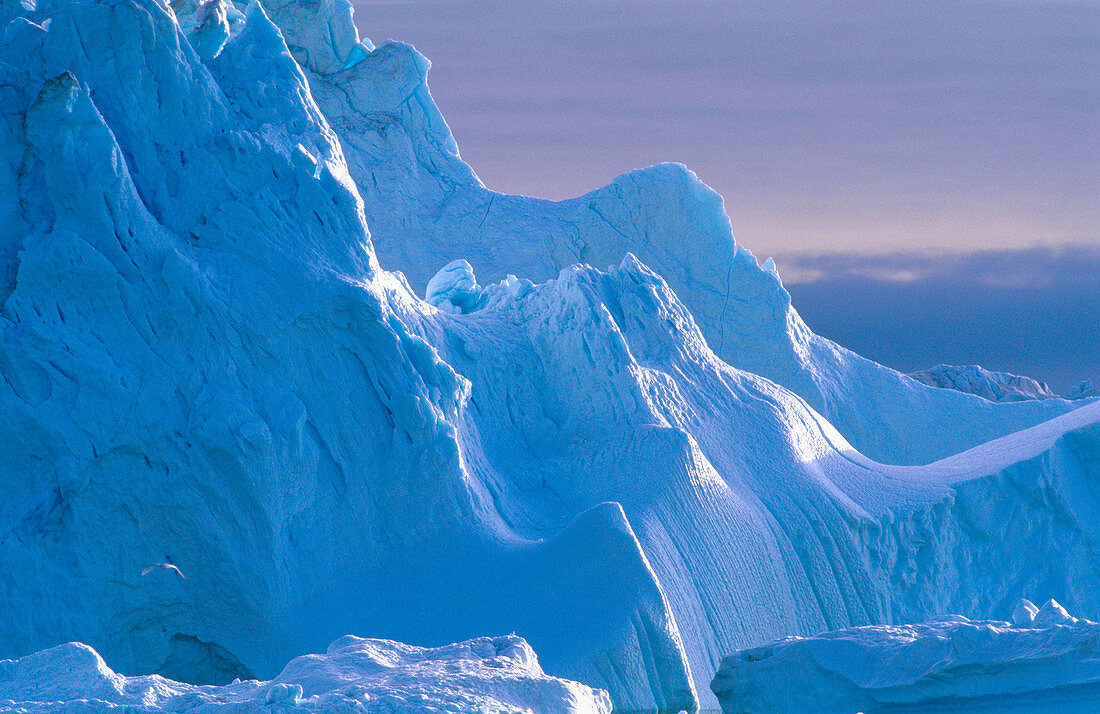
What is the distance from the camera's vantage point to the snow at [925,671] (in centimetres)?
741

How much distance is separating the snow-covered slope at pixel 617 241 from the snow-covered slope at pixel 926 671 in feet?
23.6

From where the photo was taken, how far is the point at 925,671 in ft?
25.0

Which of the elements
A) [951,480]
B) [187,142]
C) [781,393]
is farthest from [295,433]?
[951,480]

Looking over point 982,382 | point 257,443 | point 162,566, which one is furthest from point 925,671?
point 982,382

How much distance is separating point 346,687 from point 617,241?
1163cm

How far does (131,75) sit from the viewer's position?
8.75 metres

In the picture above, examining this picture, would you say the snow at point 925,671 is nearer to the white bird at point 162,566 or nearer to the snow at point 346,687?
the snow at point 346,687

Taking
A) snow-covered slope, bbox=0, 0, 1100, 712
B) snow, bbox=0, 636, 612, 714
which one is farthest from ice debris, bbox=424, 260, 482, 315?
snow, bbox=0, 636, 612, 714

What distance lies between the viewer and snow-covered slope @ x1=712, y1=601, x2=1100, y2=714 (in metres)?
7.41

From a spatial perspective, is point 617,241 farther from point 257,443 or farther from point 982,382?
point 257,443

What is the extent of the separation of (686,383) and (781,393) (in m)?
1.26

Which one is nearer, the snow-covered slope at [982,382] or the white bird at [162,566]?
the white bird at [162,566]

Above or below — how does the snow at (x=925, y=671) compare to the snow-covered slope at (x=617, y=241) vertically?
below

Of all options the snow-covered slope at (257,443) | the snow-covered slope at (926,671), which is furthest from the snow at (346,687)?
the snow-covered slope at (926,671)
